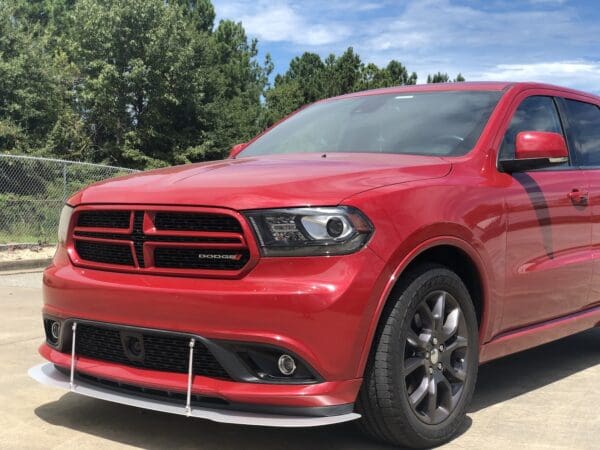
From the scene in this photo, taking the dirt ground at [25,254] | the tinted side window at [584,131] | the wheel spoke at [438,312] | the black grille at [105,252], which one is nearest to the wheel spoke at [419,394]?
the wheel spoke at [438,312]

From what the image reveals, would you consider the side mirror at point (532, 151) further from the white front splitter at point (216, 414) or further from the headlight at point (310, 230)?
the white front splitter at point (216, 414)

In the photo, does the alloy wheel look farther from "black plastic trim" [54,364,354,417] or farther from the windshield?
the windshield

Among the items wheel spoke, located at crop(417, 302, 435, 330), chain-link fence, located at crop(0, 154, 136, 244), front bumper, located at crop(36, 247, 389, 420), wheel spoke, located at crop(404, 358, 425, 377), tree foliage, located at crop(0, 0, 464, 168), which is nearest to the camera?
front bumper, located at crop(36, 247, 389, 420)

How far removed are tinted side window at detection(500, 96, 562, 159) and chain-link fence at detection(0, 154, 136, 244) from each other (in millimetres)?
10482

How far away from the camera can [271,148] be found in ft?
15.0

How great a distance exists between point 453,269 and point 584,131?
6.89 ft

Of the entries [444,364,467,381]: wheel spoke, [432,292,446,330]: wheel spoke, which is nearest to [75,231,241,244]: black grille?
[432,292,446,330]: wheel spoke

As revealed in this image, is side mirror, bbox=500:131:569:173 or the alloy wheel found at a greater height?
side mirror, bbox=500:131:569:173

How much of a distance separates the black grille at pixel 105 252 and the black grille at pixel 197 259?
0.20 m

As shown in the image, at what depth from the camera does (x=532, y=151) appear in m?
3.76

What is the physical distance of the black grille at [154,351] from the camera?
2904 mm

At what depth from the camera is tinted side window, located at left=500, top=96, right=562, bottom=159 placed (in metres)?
3.97

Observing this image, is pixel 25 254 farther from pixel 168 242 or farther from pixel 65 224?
pixel 168 242

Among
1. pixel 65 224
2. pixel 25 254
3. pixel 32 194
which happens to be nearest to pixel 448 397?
pixel 65 224
